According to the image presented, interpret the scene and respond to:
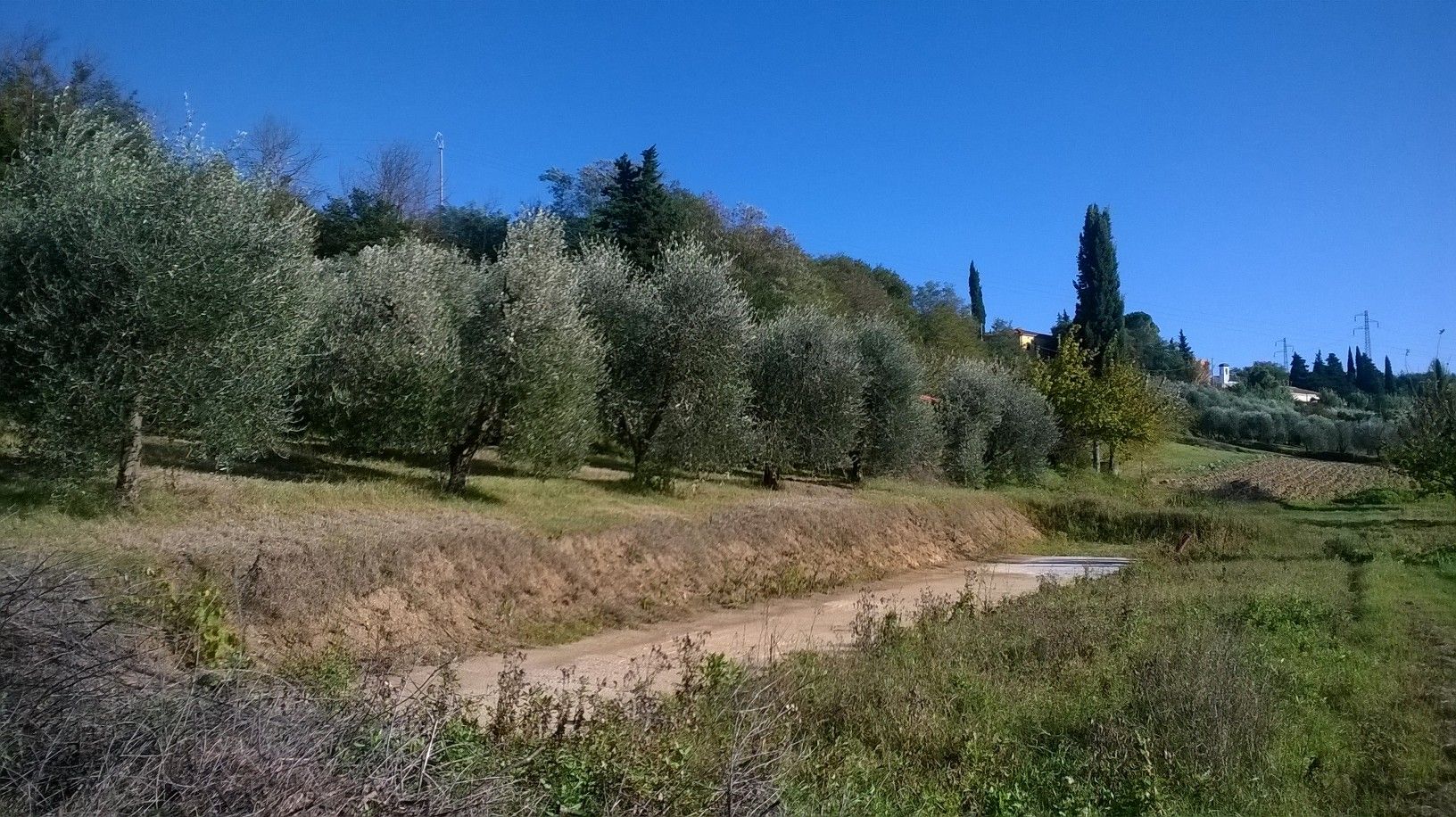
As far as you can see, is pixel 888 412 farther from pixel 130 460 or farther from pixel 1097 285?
pixel 1097 285

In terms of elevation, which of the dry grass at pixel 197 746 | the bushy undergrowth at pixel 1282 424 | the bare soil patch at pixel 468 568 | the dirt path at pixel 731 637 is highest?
the bushy undergrowth at pixel 1282 424

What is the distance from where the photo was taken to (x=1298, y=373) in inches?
5773

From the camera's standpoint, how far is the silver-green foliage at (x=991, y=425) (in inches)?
1672

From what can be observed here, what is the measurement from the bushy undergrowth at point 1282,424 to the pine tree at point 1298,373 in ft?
201

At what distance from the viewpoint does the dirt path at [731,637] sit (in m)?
12.2

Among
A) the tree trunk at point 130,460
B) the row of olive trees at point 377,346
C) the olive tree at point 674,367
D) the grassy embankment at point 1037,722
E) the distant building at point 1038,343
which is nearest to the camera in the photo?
the grassy embankment at point 1037,722

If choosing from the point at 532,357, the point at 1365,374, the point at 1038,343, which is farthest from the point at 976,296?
the point at 532,357

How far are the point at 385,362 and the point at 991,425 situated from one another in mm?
30723

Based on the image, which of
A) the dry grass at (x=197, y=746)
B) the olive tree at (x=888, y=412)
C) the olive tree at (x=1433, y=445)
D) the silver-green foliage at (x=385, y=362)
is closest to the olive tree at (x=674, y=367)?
the silver-green foliage at (x=385, y=362)

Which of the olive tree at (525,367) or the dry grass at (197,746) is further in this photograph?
the olive tree at (525,367)

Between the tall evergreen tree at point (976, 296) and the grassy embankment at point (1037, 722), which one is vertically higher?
the tall evergreen tree at point (976, 296)

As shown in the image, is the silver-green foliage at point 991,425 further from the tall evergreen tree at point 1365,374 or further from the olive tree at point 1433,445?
the tall evergreen tree at point 1365,374

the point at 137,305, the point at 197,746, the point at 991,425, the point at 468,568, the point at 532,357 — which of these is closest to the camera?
the point at 197,746

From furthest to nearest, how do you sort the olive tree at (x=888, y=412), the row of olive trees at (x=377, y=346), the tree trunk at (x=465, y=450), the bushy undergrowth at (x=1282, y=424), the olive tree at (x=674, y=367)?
the bushy undergrowth at (x=1282, y=424) < the olive tree at (x=888, y=412) < the olive tree at (x=674, y=367) < the tree trunk at (x=465, y=450) < the row of olive trees at (x=377, y=346)
